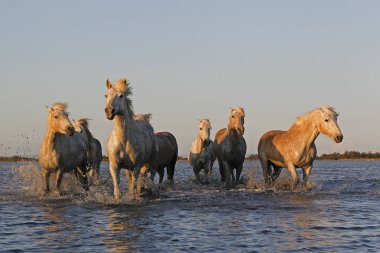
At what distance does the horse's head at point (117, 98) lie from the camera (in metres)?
10.4

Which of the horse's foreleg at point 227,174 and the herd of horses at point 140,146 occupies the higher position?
the herd of horses at point 140,146

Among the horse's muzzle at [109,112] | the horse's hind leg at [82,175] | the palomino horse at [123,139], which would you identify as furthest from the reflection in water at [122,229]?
the horse's hind leg at [82,175]

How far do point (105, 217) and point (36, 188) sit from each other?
5976 millimetres

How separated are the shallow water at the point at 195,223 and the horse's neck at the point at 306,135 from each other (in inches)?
52.9

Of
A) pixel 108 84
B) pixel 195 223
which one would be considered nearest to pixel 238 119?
pixel 108 84

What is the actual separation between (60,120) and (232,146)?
209 inches

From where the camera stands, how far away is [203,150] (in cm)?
1938

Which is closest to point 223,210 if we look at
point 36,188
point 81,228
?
point 81,228

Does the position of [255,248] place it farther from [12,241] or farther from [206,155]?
[206,155]

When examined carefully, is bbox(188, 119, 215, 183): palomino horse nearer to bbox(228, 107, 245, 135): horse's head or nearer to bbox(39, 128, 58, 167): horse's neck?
bbox(228, 107, 245, 135): horse's head

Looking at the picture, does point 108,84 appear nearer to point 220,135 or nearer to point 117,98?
point 117,98

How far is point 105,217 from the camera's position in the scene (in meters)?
9.17

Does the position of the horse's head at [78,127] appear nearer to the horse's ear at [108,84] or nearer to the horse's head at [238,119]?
the horse's head at [238,119]

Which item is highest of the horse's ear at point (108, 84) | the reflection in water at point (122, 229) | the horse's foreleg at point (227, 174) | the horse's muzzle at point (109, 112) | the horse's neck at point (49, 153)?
the horse's ear at point (108, 84)
